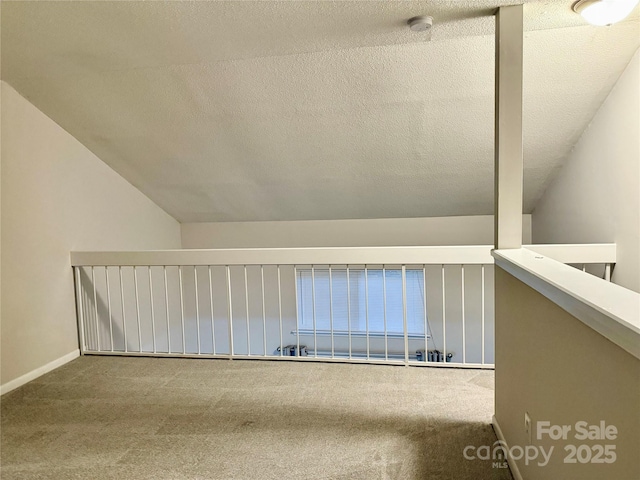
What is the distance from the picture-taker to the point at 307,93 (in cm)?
298

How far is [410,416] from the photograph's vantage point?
242cm

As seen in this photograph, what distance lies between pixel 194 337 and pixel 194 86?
323 cm

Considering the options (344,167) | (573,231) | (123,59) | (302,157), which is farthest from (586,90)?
(123,59)

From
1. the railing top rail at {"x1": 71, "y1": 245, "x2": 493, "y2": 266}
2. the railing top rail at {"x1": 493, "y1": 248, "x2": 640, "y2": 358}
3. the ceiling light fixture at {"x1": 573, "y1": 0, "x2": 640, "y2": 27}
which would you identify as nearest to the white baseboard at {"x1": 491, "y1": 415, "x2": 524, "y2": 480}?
the railing top rail at {"x1": 493, "y1": 248, "x2": 640, "y2": 358}

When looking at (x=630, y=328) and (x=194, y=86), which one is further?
(x=194, y=86)

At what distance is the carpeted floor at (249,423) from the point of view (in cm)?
201

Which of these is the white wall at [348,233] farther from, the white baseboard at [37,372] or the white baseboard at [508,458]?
the white baseboard at [508,458]

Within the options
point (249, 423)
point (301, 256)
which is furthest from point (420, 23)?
point (249, 423)

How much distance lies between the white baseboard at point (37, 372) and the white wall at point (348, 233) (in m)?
1.94

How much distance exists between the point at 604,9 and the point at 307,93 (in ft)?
5.70

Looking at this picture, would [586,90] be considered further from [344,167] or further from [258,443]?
[258,443]

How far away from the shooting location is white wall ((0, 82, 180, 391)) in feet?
9.59

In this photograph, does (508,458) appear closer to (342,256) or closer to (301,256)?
(342,256)

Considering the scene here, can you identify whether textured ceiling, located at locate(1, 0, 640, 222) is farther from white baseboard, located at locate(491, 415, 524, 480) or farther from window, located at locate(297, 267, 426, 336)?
white baseboard, located at locate(491, 415, 524, 480)
